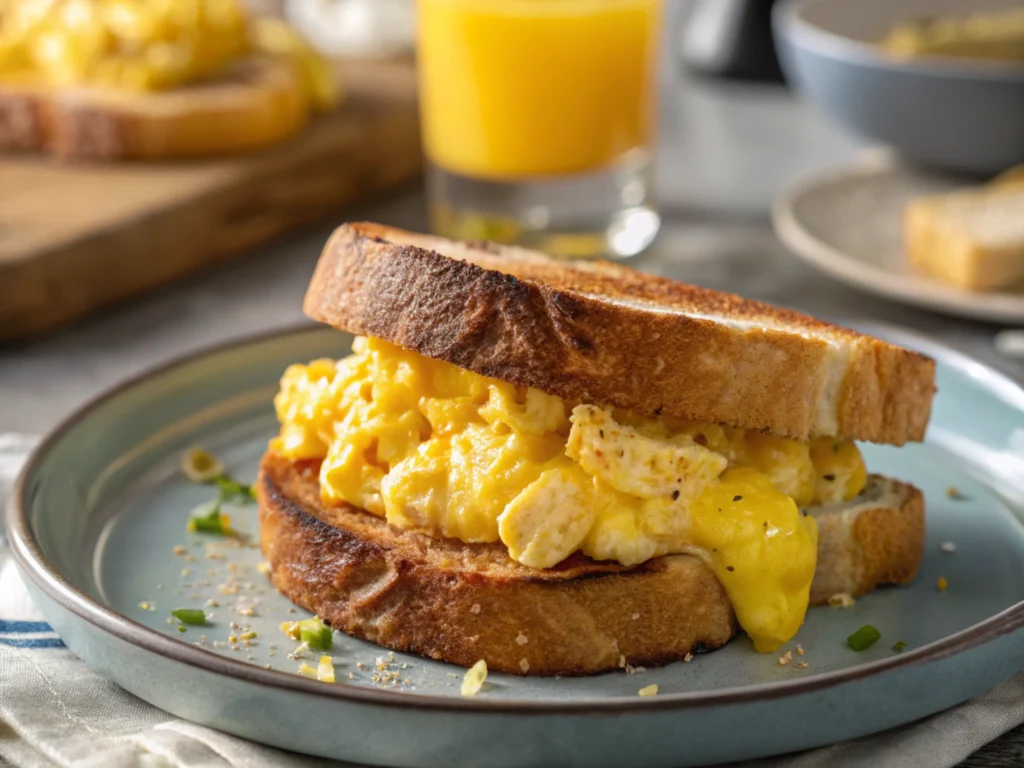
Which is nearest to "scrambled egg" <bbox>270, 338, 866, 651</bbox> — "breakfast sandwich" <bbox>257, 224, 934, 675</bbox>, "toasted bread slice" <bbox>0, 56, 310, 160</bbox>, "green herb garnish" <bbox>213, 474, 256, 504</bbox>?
"breakfast sandwich" <bbox>257, 224, 934, 675</bbox>

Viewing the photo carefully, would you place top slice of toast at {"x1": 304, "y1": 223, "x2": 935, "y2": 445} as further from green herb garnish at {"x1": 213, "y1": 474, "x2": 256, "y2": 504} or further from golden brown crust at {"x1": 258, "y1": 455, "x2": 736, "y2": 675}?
green herb garnish at {"x1": 213, "y1": 474, "x2": 256, "y2": 504}

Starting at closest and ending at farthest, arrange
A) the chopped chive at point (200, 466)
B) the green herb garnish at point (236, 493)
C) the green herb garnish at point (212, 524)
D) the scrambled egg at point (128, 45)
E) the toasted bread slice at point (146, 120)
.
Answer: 1. the green herb garnish at point (212, 524)
2. the green herb garnish at point (236, 493)
3. the chopped chive at point (200, 466)
4. the toasted bread slice at point (146, 120)
5. the scrambled egg at point (128, 45)

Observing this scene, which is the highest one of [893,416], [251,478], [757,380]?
[757,380]

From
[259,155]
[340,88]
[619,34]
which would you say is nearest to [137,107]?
[259,155]

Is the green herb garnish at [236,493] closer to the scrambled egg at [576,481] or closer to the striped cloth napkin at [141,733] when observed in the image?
the scrambled egg at [576,481]

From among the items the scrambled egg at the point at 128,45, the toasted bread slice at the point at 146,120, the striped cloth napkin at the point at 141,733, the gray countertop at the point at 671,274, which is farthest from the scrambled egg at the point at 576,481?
the scrambled egg at the point at 128,45

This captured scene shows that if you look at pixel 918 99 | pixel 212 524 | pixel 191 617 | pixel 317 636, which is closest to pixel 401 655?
pixel 317 636

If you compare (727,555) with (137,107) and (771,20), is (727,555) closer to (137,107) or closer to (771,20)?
(137,107)
